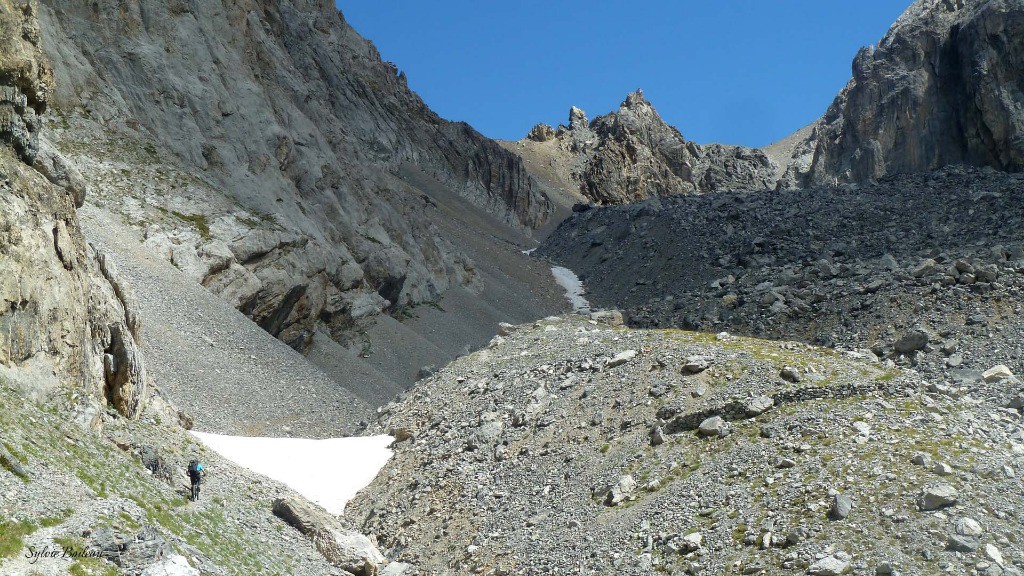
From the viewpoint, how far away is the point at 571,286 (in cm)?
9619

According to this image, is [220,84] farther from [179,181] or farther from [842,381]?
[842,381]

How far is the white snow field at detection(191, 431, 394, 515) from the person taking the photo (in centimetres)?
3183

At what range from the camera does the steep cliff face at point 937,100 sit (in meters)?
91.6

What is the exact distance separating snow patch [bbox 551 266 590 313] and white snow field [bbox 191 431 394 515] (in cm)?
5198

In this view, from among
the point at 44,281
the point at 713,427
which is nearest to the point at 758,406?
the point at 713,427

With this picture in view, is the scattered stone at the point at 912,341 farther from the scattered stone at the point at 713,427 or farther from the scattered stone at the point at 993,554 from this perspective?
the scattered stone at the point at 993,554

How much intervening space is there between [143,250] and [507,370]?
2352 centimetres

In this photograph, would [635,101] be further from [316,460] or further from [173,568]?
[173,568]

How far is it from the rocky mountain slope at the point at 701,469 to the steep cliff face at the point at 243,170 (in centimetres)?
2215

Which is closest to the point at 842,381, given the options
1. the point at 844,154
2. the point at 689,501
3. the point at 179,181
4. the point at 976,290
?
the point at 689,501

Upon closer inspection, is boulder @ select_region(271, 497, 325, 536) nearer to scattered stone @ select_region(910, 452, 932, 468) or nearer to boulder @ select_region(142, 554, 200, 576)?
boulder @ select_region(142, 554, 200, 576)

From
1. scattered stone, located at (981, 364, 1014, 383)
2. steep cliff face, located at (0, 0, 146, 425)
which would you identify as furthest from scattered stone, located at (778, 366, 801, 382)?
steep cliff face, located at (0, 0, 146, 425)

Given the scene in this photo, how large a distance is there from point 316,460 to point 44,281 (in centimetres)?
1325

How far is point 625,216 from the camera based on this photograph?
106562 millimetres
